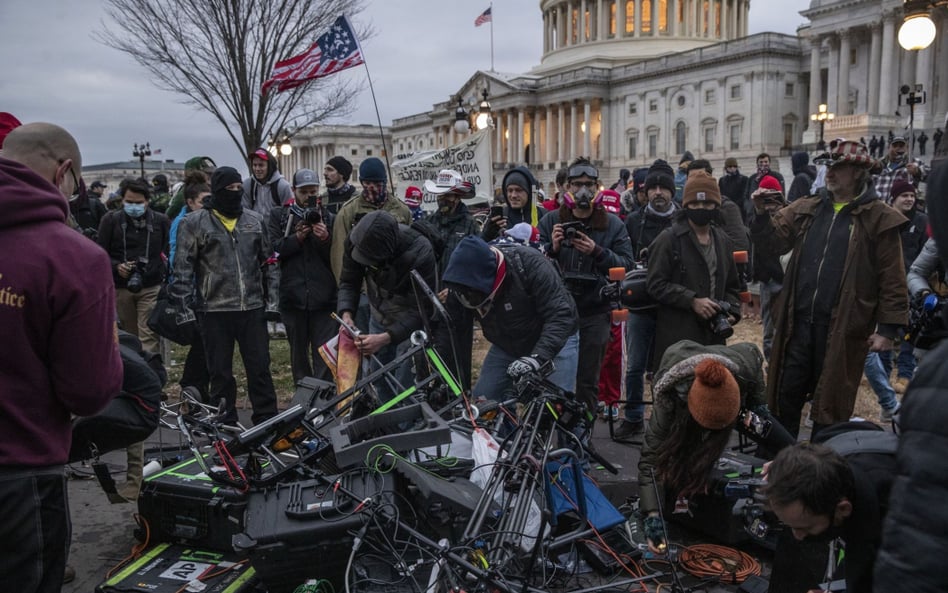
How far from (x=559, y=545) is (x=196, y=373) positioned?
503 centimetres

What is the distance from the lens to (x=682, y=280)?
6.11m

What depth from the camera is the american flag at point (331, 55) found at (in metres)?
13.2

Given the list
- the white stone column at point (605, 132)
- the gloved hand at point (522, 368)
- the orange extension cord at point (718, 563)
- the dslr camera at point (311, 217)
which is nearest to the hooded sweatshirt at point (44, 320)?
the gloved hand at point (522, 368)

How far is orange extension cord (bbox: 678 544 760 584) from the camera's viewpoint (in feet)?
14.0

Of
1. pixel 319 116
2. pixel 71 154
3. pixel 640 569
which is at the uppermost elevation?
pixel 319 116

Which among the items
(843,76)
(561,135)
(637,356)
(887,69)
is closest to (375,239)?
(637,356)

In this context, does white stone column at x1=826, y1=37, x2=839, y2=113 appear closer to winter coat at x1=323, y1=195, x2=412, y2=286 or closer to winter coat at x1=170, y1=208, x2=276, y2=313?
winter coat at x1=323, y1=195, x2=412, y2=286

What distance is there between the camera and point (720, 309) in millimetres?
5906

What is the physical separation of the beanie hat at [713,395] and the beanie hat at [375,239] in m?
2.53

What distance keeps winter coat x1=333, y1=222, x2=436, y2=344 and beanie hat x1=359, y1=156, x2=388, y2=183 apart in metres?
1.28

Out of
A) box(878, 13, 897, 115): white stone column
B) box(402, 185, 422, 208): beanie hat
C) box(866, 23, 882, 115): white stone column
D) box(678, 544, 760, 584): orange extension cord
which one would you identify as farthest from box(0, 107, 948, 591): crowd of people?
box(866, 23, 882, 115): white stone column

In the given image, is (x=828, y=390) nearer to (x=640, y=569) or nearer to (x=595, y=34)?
(x=640, y=569)

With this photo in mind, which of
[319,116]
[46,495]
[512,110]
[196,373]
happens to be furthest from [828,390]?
[512,110]

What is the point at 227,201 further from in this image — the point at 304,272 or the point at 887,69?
the point at 887,69
